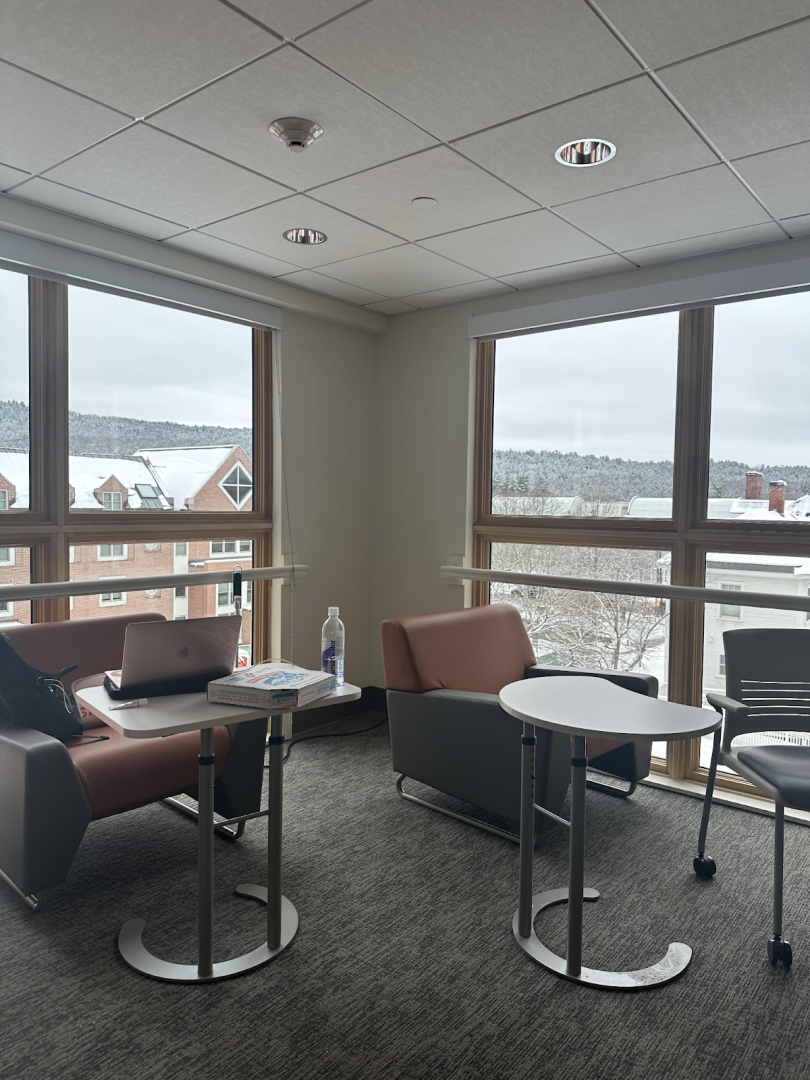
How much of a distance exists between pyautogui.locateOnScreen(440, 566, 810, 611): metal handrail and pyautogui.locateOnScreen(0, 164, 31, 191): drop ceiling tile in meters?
2.74

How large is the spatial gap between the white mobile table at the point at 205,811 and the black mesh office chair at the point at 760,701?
1.40 m

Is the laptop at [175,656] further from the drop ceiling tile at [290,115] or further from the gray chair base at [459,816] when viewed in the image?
the drop ceiling tile at [290,115]

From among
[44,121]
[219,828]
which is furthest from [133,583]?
[44,121]

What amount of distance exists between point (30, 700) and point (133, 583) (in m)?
0.96

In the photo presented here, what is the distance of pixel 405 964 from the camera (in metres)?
2.12

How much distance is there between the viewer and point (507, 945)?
2.21 metres

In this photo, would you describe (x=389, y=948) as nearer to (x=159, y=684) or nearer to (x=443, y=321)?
(x=159, y=684)

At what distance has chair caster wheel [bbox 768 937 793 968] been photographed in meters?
2.12

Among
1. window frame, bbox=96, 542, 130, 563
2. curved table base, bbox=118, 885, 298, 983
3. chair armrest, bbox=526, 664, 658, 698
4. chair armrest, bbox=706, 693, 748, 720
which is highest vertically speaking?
window frame, bbox=96, 542, 130, 563

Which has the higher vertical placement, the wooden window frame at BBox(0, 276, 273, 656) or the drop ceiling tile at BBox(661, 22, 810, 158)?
the drop ceiling tile at BBox(661, 22, 810, 158)

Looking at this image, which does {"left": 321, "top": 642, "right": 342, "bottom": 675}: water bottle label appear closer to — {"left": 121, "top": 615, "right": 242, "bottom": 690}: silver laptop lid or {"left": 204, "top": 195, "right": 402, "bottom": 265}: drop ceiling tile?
{"left": 121, "top": 615, "right": 242, "bottom": 690}: silver laptop lid

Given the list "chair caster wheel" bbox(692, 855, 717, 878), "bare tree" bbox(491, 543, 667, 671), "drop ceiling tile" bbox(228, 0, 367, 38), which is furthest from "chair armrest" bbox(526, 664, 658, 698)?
"drop ceiling tile" bbox(228, 0, 367, 38)

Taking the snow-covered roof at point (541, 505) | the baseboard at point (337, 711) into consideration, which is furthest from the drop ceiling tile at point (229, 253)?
the baseboard at point (337, 711)

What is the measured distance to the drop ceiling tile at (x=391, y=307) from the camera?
435 centimetres
